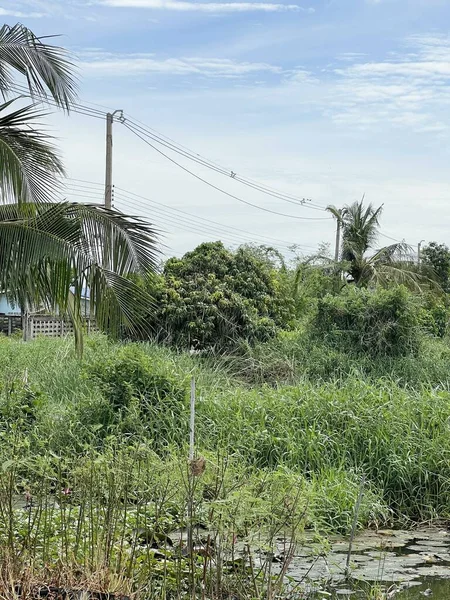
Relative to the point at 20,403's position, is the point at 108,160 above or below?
above

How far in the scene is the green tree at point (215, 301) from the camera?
1594cm

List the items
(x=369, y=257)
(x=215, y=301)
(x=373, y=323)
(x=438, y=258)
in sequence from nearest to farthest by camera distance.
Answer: (x=373, y=323) < (x=215, y=301) < (x=369, y=257) < (x=438, y=258)

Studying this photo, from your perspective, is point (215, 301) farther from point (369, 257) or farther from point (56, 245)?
point (369, 257)

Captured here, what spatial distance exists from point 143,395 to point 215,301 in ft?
19.0

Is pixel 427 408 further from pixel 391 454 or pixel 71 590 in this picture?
pixel 71 590

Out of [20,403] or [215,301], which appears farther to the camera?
[215,301]

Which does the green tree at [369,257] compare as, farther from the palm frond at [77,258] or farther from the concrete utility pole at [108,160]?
the palm frond at [77,258]

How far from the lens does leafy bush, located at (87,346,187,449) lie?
1014 cm

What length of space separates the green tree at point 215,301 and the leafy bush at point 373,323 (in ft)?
4.83

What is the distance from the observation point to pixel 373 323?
15062 mm

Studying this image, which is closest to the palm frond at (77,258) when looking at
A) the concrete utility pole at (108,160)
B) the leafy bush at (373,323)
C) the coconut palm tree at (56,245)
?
the coconut palm tree at (56,245)

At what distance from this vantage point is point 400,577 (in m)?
6.41

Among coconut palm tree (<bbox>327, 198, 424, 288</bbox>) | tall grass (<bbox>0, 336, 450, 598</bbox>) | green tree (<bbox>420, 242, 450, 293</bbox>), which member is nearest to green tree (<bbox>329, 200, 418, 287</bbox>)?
coconut palm tree (<bbox>327, 198, 424, 288</bbox>)

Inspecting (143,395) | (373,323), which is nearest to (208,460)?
(143,395)
